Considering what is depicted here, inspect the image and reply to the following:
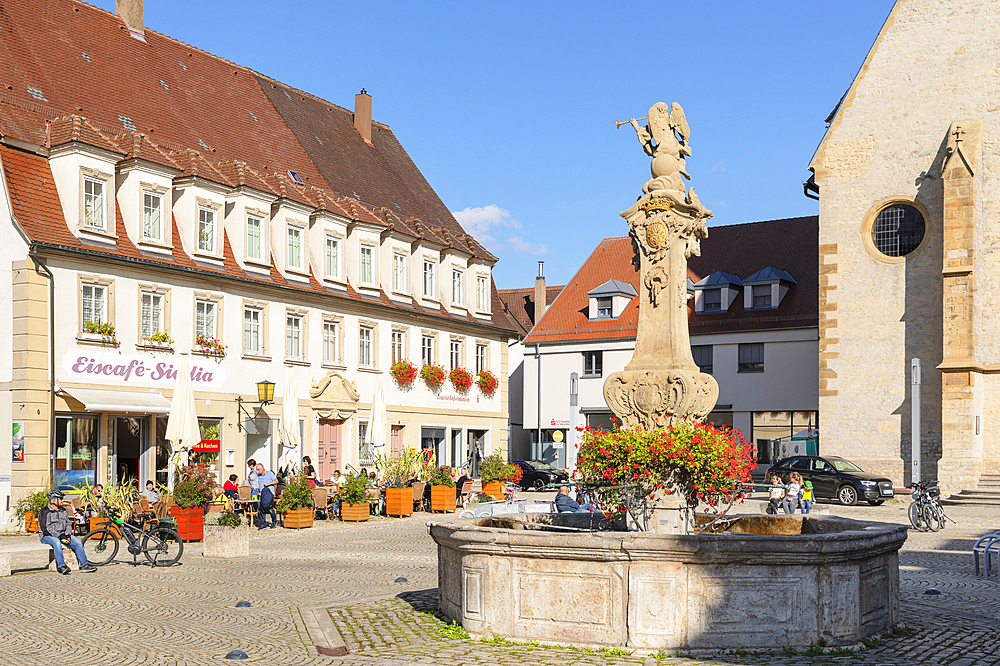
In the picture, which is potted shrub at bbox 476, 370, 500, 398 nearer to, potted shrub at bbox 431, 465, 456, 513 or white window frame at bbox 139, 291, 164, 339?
potted shrub at bbox 431, 465, 456, 513

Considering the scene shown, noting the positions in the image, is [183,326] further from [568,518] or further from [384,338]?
[568,518]

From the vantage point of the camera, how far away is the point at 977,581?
14.9 metres

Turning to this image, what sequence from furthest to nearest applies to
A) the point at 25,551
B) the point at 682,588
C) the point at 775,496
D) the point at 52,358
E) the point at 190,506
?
the point at 52,358, the point at 775,496, the point at 190,506, the point at 25,551, the point at 682,588

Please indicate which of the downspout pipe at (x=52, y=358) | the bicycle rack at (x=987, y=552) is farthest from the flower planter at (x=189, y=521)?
the bicycle rack at (x=987, y=552)

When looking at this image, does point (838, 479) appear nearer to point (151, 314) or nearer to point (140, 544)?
point (151, 314)

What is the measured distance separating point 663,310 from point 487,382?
92.3 ft

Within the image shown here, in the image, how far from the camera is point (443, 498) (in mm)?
28484

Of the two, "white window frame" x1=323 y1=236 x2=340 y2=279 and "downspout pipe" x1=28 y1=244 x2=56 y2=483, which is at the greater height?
"white window frame" x1=323 y1=236 x2=340 y2=279

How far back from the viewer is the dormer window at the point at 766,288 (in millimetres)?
48062

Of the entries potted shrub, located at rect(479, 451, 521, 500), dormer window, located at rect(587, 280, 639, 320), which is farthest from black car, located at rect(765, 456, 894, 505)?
dormer window, located at rect(587, 280, 639, 320)

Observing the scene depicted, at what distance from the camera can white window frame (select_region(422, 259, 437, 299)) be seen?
128 feet

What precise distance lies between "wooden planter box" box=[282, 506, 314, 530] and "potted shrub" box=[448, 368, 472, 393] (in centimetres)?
1538

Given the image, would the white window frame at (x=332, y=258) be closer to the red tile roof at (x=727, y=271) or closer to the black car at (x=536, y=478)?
the black car at (x=536, y=478)

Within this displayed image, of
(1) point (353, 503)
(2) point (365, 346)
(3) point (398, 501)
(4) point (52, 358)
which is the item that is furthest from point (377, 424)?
(4) point (52, 358)
